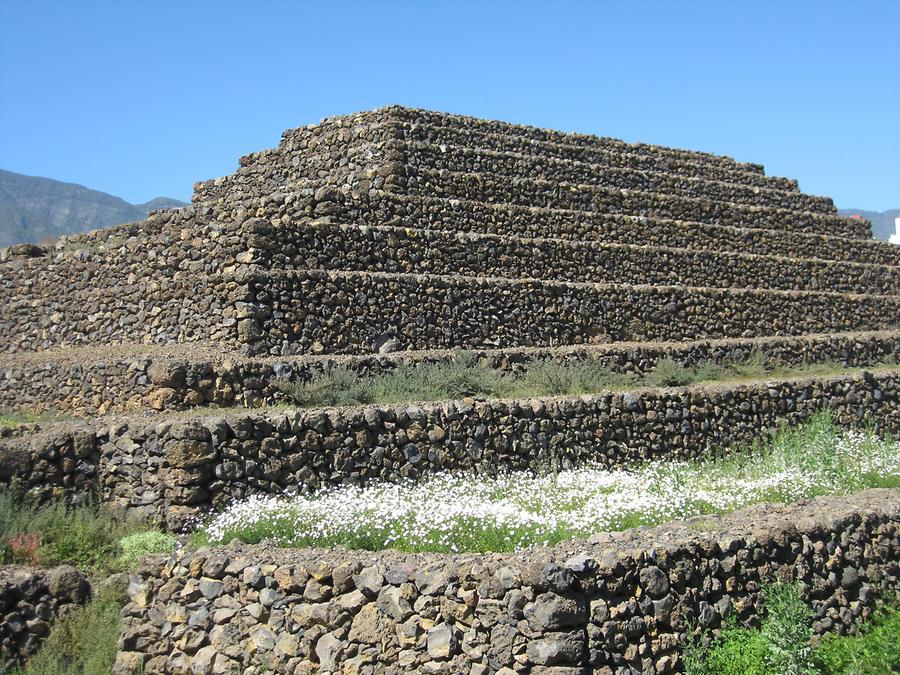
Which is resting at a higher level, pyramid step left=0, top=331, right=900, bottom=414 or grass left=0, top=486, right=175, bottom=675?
pyramid step left=0, top=331, right=900, bottom=414

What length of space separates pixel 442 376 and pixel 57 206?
11007 cm

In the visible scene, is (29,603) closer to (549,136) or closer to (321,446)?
(321,446)

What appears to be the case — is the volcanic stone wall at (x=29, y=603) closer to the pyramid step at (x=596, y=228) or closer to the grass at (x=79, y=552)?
the grass at (x=79, y=552)

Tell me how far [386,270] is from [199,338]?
4.11 metres

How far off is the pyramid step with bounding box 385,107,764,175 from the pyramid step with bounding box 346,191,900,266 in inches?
141

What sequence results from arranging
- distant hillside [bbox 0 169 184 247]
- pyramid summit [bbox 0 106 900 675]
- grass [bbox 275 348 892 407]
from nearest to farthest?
pyramid summit [bbox 0 106 900 675] < grass [bbox 275 348 892 407] < distant hillside [bbox 0 169 184 247]

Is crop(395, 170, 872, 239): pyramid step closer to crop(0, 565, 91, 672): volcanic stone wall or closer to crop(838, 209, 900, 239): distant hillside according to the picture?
crop(0, 565, 91, 672): volcanic stone wall

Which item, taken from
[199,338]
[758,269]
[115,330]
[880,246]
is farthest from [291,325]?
[880,246]

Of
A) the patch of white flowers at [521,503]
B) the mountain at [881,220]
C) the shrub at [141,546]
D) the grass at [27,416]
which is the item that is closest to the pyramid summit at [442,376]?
the grass at [27,416]

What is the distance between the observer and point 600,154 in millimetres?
28062

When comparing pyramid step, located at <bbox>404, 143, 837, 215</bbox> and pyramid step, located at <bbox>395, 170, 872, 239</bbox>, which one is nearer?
pyramid step, located at <bbox>395, 170, 872, 239</bbox>

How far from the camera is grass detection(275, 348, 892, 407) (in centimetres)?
1427

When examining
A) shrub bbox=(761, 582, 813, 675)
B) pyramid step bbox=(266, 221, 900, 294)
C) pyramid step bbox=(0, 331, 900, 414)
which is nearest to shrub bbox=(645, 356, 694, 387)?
pyramid step bbox=(0, 331, 900, 414)

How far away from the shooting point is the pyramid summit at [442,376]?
28.4 ft
